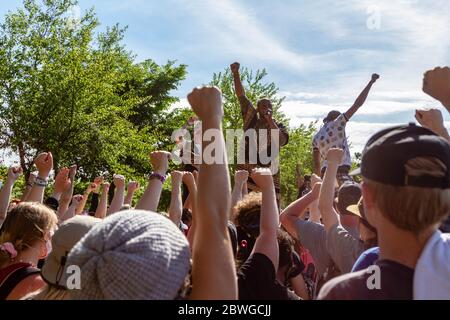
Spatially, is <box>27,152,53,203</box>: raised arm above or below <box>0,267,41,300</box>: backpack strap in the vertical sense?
above

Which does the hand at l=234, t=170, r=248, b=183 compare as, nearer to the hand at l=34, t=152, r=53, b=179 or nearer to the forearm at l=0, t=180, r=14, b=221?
the hand at l=34, t=152, r=53, b=179

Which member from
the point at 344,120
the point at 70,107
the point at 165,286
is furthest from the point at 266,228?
the point at 70,107

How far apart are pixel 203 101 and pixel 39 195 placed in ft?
7.46

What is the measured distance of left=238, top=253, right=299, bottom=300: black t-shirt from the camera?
2.12 m

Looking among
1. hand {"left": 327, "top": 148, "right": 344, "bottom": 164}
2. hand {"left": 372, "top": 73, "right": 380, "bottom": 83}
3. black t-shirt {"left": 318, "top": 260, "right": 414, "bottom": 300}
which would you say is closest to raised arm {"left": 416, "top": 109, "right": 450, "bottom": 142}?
hand {"left": 327, "top": 148, "right": 344, "bottom": 164}

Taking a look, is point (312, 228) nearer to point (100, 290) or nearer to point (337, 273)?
point (337, 273)

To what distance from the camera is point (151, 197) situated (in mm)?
2574

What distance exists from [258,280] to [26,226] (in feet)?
3.98

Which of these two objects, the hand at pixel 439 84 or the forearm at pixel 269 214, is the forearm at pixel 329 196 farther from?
the hand at pixel 439 84

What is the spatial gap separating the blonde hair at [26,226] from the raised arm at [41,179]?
2.97 feet

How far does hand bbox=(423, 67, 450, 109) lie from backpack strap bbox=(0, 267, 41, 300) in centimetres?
188

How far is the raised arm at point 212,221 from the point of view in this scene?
4.81ft

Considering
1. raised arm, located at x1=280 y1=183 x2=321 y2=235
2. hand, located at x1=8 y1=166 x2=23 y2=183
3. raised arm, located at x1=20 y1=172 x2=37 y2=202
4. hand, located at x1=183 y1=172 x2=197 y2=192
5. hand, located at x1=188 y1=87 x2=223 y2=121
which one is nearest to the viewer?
hand, located at x1=188 y1=87 x2=223 y2=121

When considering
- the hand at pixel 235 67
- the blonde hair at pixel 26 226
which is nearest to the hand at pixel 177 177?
the blonde hair at pixel 26 226
